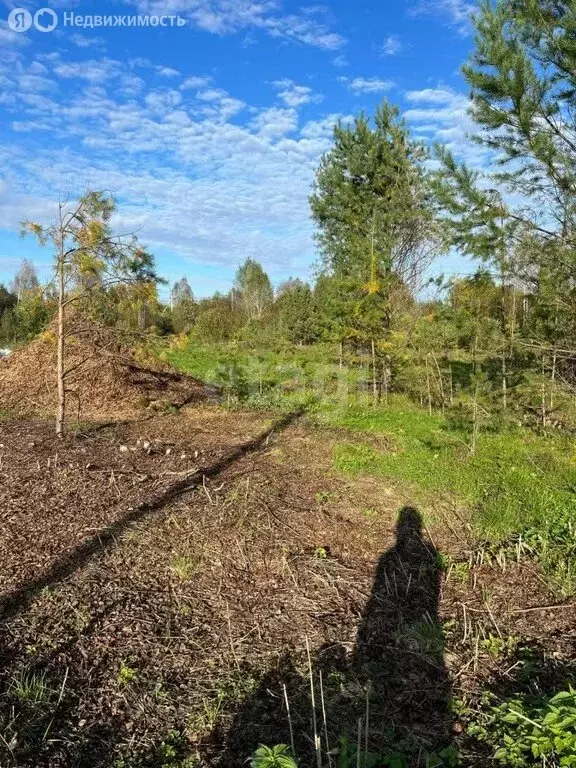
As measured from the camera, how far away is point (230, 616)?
340cm

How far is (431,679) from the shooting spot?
2.89m

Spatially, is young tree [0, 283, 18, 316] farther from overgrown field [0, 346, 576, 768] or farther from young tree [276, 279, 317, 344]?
overgrown field [0, 346, 576, 768]

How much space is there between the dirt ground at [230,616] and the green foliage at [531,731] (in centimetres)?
11

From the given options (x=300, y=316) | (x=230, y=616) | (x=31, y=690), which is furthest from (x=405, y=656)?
(x=300, y=316)

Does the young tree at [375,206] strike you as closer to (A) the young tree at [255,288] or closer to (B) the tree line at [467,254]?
(B) the tree line at [467,254]

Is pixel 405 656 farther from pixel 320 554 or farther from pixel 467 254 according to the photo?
pixel 467 254

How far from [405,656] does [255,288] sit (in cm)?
3421

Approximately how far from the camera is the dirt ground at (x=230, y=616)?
250 centimetres

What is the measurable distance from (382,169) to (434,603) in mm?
12974

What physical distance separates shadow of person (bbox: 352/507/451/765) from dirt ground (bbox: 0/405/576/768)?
0.03 feet

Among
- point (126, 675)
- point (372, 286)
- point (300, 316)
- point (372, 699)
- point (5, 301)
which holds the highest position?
point (5, 301)

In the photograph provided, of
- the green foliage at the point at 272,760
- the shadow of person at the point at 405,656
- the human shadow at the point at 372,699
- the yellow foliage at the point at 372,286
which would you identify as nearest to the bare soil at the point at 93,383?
the yellow foliage at the point at 372,286

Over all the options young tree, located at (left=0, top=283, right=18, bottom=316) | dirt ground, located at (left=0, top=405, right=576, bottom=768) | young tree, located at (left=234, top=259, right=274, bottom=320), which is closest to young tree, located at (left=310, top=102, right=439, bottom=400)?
dirt ground, located at (left=0, top=405, right=576, bottom=768)

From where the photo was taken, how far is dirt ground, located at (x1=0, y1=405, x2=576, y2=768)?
250 centimetres
